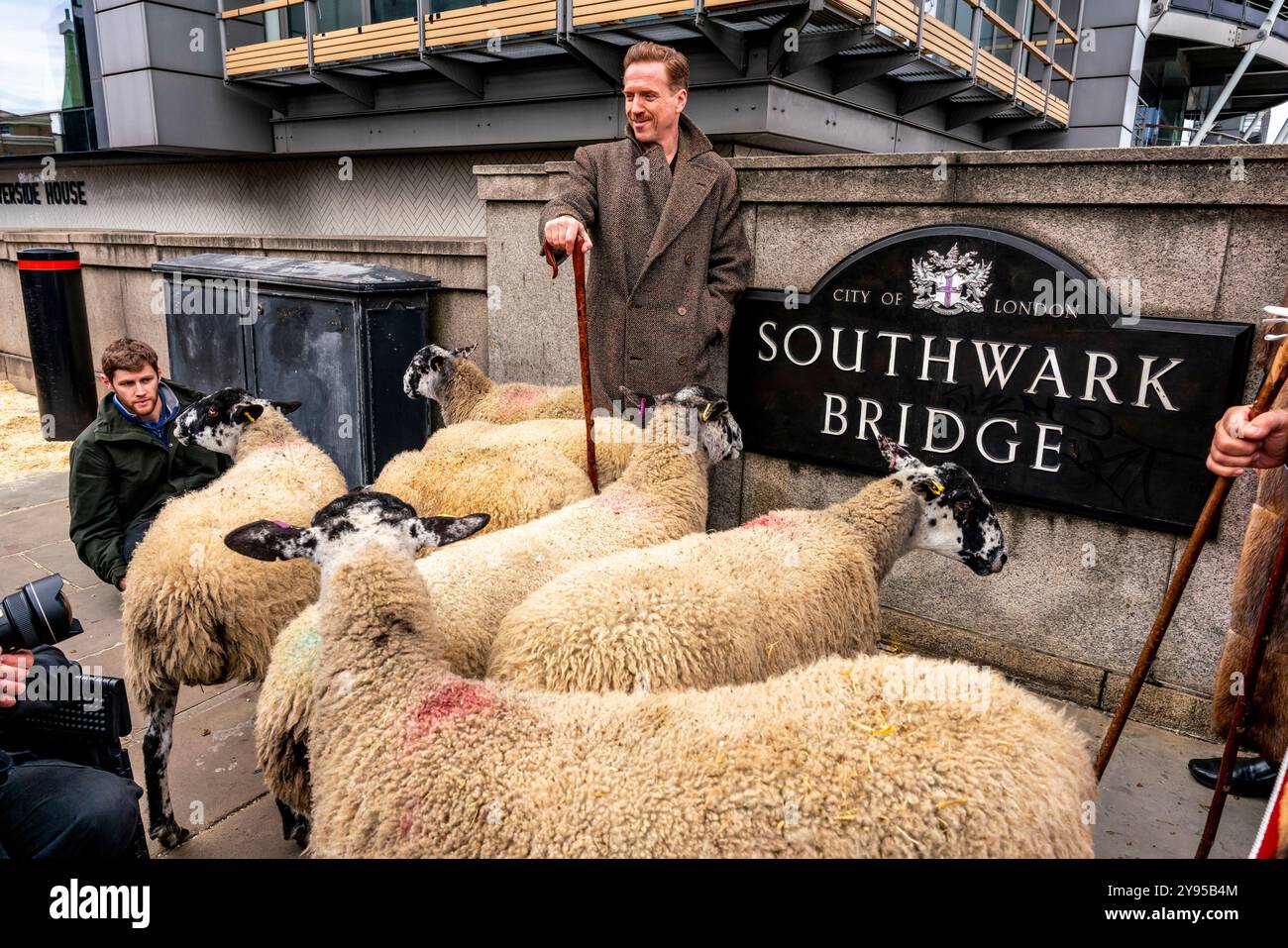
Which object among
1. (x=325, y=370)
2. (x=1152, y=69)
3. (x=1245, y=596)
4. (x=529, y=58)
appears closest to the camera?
(x=1245, y=596)

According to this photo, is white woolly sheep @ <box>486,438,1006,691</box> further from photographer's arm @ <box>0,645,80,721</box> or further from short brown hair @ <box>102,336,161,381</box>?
short brown hair @ <box>102,336,161,381</box>

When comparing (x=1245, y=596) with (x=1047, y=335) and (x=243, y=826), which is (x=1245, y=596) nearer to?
(x=1047, y=335)

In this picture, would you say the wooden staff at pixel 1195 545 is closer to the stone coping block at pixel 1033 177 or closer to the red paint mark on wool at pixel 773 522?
the stone coping block at pixel 1033 177

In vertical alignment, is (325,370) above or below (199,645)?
above

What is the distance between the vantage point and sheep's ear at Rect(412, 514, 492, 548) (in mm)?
2293

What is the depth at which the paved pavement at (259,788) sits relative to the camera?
111 inches

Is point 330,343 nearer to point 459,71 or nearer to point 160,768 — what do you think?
point 160,768

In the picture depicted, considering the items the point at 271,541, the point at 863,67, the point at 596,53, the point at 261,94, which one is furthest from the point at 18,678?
the point at 261,94

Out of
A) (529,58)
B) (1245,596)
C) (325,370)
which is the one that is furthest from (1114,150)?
(529,58)

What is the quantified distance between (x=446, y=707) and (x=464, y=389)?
3517 millimetres

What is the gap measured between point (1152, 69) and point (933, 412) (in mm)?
20666

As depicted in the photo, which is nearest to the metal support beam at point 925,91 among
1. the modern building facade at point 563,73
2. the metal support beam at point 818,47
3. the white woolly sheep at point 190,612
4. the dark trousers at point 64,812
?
the modern building facade at point 563,73
